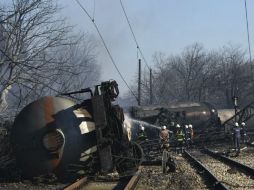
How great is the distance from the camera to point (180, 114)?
123 feet

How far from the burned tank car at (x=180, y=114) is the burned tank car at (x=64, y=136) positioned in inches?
864

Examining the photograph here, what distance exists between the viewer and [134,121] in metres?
37.7

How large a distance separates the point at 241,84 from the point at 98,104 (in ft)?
251

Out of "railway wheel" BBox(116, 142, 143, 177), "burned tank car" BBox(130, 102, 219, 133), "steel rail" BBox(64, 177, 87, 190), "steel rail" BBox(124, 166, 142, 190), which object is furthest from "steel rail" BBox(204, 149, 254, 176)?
"burned tank car" BBox(130, 102, 219, 133)

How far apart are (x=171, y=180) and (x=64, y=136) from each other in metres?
3.49

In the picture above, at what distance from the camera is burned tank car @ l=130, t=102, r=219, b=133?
36625 mm

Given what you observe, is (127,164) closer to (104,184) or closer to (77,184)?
(104,184)

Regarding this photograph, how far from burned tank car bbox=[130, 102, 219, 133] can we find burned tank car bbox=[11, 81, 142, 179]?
72.0ft

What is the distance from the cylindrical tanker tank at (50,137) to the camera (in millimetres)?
13367

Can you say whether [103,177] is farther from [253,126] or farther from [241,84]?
[241,84]

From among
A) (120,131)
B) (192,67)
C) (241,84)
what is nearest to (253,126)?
(120,131)

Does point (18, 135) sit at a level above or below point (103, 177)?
above

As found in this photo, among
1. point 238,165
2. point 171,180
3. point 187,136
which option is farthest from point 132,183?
point 187,136

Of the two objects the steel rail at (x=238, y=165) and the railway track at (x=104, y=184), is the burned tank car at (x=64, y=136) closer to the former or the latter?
the railway track at (x=104, y=184)
